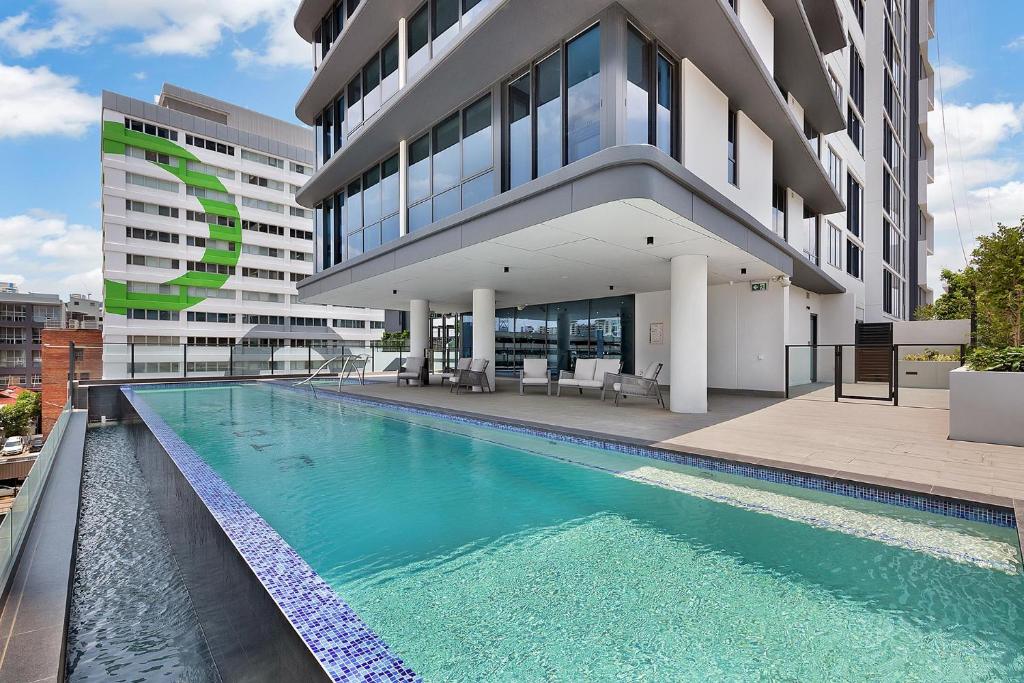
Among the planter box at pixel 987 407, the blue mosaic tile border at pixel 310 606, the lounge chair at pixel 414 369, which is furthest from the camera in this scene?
the lounge chair at pixel 414 369

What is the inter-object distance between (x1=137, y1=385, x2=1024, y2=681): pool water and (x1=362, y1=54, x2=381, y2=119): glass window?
32.8 ft

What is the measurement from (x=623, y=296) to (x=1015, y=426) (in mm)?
11039

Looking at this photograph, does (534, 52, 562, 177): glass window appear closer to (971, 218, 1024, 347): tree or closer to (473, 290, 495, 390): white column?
(473, 290, 495, 390): white column

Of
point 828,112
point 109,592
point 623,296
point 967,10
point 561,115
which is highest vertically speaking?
point 967,10

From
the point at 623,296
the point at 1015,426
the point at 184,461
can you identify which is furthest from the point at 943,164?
the point at 184,461

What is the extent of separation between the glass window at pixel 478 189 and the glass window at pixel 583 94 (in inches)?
75.5

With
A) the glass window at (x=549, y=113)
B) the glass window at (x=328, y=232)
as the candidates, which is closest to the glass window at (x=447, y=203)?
the glass window at (x=549, y=113)

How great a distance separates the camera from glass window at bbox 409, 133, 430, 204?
11078mm

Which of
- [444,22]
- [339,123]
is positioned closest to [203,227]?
[339,123]

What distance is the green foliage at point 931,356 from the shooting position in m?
15.7

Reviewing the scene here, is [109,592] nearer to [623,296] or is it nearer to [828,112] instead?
[623,296]

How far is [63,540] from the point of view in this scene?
12.2ft

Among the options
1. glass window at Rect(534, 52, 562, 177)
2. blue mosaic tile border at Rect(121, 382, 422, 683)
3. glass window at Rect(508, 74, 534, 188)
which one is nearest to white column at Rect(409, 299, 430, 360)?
glass window at Rect(508, 74, 534, 188)

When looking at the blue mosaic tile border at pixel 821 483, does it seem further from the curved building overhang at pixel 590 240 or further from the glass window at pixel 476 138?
the glass window at pixel 476 138
